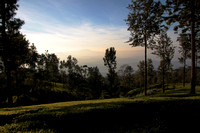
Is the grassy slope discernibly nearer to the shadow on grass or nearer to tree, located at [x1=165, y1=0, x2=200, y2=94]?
the shadow on grass

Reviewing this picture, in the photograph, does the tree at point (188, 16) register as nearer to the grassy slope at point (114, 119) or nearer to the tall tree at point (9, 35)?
the grassy slope at point (114, 119)

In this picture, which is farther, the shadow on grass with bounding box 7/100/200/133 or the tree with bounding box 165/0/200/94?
the tree with bounding box 165/0/200/94

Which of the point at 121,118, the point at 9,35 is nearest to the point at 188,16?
the point at 121,118

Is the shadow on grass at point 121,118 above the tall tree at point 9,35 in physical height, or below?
below

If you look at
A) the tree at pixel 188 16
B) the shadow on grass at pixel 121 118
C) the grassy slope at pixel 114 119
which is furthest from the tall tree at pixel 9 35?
the tree at pixel 188 16

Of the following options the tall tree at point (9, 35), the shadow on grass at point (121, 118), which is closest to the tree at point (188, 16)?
the shadow on grass at point (121, 118)

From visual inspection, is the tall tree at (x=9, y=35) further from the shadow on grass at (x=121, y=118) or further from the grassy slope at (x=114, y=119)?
the shadow on grass at (x=121, y=118)

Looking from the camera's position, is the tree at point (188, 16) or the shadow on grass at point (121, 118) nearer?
the shadow on grass at point (121, 118)

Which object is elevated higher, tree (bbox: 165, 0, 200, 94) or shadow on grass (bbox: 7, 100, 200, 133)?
tree (bbox: 165, 0, 200, 94)

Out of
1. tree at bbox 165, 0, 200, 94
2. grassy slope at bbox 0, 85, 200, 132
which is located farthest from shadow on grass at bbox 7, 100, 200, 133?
tree at bbox 165, 0, 200, 94

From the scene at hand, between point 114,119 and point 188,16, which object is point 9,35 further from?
→ point 188,16

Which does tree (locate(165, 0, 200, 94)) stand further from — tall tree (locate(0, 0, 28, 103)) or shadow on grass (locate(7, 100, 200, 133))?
tall tree (locate(0, 0, 28, 103))

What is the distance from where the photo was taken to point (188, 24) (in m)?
15.5

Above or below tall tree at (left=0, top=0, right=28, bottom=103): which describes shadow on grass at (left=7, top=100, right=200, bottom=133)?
below
